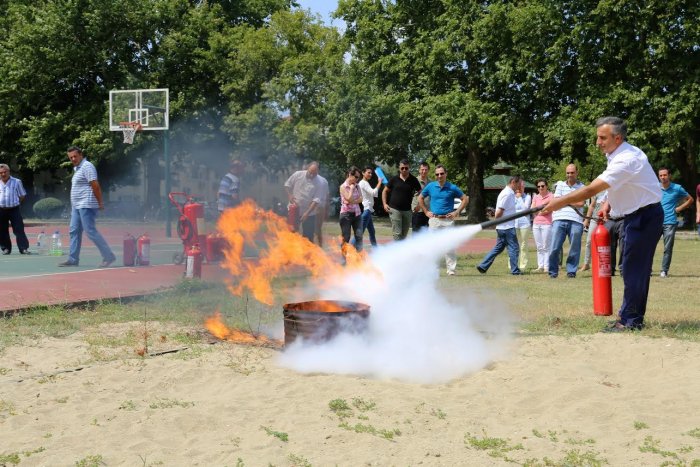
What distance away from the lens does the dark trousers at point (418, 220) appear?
14.6 meters

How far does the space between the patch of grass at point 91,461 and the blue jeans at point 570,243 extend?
11.5 m

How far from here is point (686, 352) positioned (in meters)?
7.00


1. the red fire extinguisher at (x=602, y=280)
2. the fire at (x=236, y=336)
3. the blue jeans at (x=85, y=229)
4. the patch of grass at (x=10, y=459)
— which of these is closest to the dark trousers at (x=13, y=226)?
the blue jeans at (x=85, y=229)

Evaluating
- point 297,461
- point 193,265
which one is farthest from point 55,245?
point 297,461

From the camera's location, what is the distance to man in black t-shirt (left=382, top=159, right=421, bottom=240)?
1430cm

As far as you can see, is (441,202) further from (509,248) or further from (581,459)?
(581,459)

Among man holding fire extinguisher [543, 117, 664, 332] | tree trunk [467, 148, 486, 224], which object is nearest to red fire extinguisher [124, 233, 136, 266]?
man holding fire extinguisher [543, 117, 664, 332]

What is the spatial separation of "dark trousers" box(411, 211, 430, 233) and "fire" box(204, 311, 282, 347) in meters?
7.03

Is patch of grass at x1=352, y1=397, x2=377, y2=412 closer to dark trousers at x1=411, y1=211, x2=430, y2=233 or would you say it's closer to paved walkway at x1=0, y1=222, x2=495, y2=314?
paved walkway at x1=0, y1=222, x2=495, y2=314

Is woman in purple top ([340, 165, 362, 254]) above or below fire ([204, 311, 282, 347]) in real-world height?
above

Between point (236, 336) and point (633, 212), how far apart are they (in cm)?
438

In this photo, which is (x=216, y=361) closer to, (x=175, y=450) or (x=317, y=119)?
(x=175, y=450)

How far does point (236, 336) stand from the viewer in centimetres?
777

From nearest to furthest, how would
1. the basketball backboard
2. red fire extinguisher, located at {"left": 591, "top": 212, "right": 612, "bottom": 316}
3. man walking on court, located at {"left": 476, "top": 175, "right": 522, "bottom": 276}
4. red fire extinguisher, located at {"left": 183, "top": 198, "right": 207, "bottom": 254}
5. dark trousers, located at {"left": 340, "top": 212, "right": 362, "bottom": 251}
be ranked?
red fire extinguisher, located at {"left": 591, "top": 212, "right": 612, "bottom": 316} → red fire extinguisher, located at {"left": 183, "top": 198, "right": 207, "bottom": 254} → man walking on court, located at {"left": 476, "top": 175, "right": 522, "bottom": 276} → dark trousers, located at {"left": 340, "top": 212, "right": 362, "bottom": 251} → the basketball backboard
